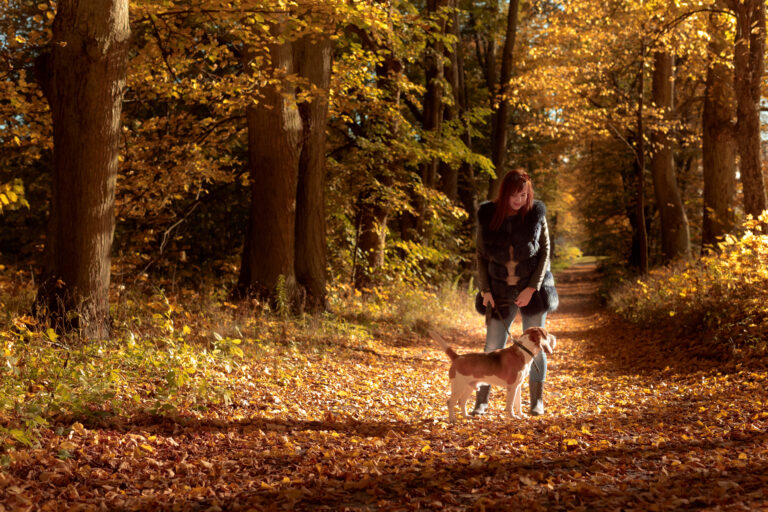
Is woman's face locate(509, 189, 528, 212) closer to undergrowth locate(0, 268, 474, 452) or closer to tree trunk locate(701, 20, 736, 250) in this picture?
undergrowth locate(0, 268, 474, 452)

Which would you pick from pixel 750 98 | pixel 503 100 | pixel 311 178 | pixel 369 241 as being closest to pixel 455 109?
pixel 503 100

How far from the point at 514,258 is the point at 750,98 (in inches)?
290

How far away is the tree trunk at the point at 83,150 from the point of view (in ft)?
21.7

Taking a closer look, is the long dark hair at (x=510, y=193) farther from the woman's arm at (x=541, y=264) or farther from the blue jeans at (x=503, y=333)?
the blue jeans at (x=503, y=333)

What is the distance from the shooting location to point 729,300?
932cm

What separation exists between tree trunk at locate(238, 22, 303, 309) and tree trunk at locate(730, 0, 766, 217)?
7.44 metres

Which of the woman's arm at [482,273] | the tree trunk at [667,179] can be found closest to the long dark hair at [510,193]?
the woman's arm at [482,273]

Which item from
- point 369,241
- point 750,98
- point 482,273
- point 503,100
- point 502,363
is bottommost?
point 502,363

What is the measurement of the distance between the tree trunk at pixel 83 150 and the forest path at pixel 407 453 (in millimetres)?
2007

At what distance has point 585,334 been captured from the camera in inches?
581

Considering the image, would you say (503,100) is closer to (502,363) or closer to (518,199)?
(518,199)

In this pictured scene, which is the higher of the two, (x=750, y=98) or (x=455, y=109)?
(x=455, y=109)

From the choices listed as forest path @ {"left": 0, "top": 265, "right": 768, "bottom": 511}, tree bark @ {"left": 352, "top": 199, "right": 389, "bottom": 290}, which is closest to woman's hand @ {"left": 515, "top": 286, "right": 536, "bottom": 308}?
forest path @ {"left": 0, "top": 265, "right": 768, "bottom": 511}

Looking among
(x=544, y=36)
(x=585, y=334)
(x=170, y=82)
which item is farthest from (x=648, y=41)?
(x=170, y=82)
